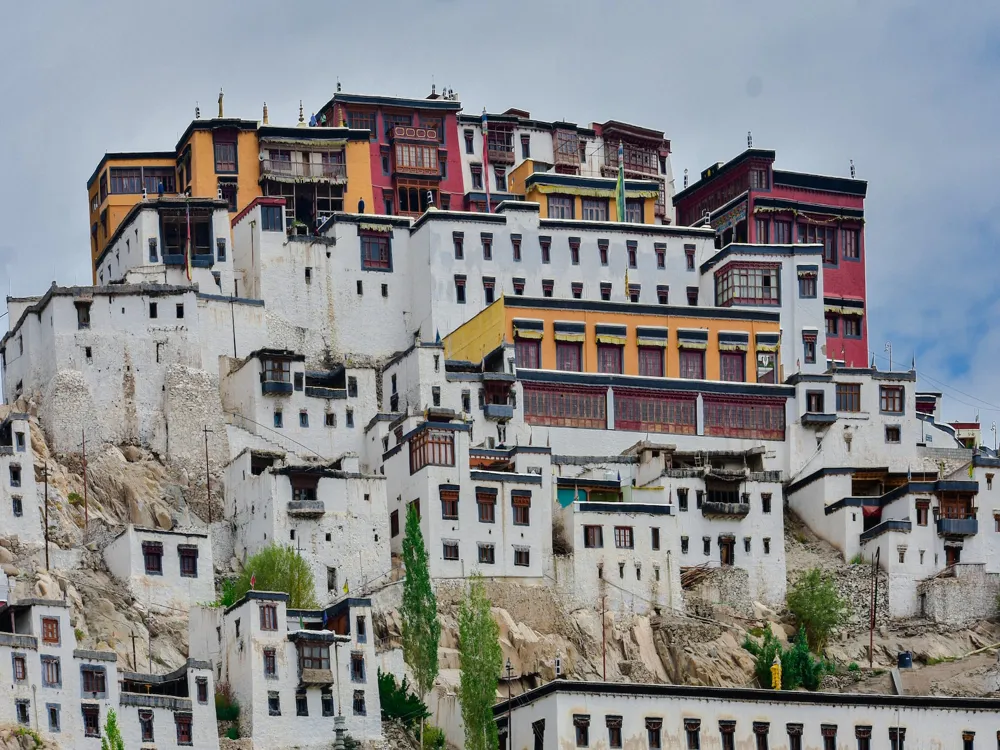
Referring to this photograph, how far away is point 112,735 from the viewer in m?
82.6

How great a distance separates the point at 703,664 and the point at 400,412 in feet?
65.6

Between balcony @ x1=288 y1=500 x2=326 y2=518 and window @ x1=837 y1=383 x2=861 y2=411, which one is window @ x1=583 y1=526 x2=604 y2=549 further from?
window @ x1=837 y1=383 x2=861 y2=411

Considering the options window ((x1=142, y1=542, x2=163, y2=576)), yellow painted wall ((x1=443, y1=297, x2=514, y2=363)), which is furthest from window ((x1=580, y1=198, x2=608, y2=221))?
window ((x1=142, y1=542, x2=163, y2=576))

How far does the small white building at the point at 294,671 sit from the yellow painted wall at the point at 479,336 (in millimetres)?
27815

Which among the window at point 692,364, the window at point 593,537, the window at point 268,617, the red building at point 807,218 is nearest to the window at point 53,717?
the window at point 268,617

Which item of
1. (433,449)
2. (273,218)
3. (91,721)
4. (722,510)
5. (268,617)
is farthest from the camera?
(273,218)

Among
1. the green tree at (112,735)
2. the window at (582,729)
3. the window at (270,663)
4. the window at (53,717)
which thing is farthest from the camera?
Result: the window at (582,729)

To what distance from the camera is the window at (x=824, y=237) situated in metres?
133

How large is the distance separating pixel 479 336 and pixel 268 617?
3152 centimetres

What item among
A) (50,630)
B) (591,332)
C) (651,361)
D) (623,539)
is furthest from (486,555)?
(50,630)

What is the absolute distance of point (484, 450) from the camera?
356 feet

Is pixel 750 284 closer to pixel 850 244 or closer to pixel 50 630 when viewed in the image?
pixel 850 244

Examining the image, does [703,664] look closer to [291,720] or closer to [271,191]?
[291,720]

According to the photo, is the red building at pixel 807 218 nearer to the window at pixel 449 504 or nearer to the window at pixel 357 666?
the window at pixel 449 504
